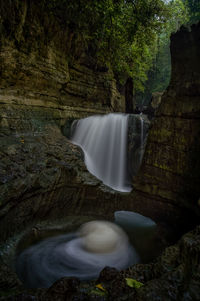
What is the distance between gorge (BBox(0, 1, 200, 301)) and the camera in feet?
6.70

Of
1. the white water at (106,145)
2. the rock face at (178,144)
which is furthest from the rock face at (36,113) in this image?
the rock face at (178,144)

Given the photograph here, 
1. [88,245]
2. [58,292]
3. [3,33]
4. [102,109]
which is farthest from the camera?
[102,109]

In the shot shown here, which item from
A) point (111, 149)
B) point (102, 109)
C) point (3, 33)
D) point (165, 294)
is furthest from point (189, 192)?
point (102, 109)

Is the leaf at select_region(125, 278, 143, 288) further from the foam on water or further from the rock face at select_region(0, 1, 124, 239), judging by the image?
the rock face at select_region(0, 1, 124, 239)

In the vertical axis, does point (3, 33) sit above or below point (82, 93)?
above

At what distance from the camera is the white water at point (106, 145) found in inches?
306

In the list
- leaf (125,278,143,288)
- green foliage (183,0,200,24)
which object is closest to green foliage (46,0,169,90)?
leaf (125,278,143,288)

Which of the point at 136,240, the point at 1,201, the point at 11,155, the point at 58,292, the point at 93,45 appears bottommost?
the point at 136,240

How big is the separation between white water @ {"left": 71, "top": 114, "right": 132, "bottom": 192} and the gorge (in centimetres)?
184

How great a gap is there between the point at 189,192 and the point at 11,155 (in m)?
4.29

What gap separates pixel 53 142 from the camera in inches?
233

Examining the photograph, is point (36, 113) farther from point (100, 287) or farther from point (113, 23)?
point (100, 287)

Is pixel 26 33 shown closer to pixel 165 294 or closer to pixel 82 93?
pixel 82 93

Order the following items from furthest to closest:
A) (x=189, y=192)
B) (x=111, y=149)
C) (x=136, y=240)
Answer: (x=111, y=149)
(x=136, y=240)
(x=189, y=192)
